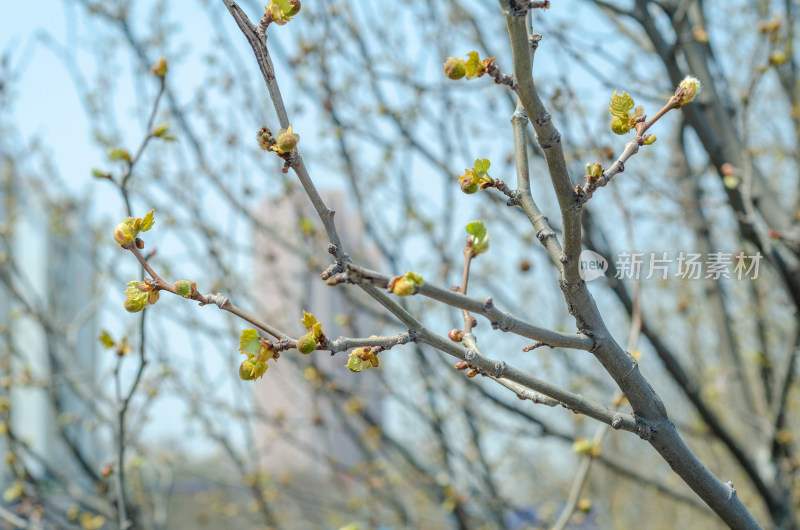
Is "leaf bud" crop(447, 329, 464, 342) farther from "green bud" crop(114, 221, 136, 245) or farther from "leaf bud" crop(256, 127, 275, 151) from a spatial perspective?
"green bud" crop(114, 221, 136, 245)

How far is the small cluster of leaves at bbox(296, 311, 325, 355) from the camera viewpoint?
1.03 metres

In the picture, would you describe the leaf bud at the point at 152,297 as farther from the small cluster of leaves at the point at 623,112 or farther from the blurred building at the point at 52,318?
the blurred building at the point at 52,318

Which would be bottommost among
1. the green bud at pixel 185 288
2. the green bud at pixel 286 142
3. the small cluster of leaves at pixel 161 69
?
the green bud at pixel 185 288

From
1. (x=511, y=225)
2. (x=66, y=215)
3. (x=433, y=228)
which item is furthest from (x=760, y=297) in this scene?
(x=66, y=215)

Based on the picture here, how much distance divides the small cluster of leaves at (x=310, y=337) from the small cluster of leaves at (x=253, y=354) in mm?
55

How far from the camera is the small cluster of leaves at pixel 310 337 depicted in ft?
3.38

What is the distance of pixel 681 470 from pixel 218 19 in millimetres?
3564

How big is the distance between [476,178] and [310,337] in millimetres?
358

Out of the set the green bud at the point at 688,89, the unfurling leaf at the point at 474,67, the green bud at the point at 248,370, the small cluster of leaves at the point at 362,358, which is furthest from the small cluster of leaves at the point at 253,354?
the green bud at the point at 688,89

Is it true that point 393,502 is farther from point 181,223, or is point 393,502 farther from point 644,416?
point 644,416

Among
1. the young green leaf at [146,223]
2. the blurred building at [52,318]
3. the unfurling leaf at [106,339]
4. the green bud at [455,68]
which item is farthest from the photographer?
the blurred building at [52,318]

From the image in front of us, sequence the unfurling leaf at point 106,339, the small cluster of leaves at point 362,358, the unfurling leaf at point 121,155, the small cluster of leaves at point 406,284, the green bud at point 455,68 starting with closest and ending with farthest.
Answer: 1. the small cluster of leaves at point 406,284
2. the green bud at point 455,68
3. the small cluster of leaves at point 362,358
4. the unfurling leaf at point 106,339
5. the unfurling leaf at point 121,155

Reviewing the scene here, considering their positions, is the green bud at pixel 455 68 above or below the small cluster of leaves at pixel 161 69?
below

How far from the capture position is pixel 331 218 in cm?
104
